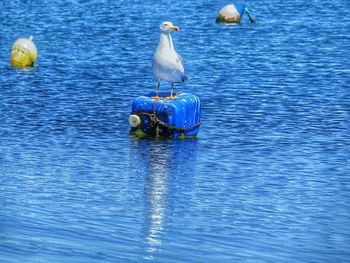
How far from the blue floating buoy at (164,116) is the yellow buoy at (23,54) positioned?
59.5 feet

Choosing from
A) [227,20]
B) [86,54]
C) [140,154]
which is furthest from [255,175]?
[227,20]

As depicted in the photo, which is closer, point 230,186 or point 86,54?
point 230,186

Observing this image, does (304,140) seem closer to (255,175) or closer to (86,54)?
(255,175)

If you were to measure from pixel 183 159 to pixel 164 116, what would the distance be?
265 cm

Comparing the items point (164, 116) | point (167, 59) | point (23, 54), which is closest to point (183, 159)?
point (164, 116)

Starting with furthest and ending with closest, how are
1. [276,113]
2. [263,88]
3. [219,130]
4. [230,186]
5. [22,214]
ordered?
[263,88], [276,113], [219,130], [230,186], [22,214]

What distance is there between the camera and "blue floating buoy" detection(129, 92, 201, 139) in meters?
37.2

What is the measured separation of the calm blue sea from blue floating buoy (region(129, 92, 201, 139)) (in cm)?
38

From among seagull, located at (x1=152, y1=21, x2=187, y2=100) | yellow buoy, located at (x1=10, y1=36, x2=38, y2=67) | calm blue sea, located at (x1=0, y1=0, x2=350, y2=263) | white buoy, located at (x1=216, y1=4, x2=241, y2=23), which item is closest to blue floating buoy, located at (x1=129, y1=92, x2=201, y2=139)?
calm blue sea, located at (x1=0, y1=0, x2=350, y2=263)

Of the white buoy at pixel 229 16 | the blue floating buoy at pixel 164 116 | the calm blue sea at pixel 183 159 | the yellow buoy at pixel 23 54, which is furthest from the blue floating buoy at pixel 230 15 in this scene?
the blue floating buoy at pixel 164 116

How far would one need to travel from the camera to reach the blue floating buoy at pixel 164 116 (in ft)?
122

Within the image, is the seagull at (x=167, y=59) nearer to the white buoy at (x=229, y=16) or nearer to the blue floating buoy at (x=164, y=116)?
the blue floating buoy at (x=164, y=116)

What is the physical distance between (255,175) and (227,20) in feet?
151

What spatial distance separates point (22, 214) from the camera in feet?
90.0
